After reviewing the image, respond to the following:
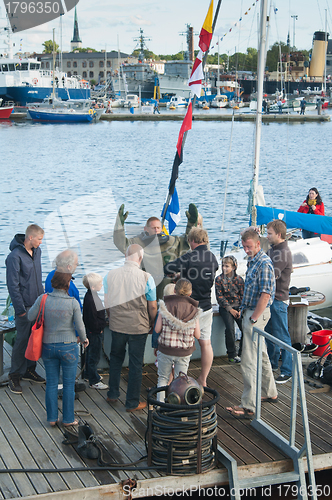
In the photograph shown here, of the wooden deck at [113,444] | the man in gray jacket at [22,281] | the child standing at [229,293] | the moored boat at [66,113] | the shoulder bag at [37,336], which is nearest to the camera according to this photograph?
the wooden deck at [113,444]

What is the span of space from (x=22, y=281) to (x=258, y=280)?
2.80m

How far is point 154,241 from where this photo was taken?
7504mm

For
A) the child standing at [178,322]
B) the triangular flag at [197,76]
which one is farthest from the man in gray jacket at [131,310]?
the triangular flag at [197,76]

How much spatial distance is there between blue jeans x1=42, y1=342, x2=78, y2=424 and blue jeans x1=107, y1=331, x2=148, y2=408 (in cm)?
59

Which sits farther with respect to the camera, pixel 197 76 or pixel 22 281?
pixel 197 76

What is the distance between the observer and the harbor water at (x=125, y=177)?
2430 centimetres

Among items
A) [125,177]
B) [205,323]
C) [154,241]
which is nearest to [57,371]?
[205,323]

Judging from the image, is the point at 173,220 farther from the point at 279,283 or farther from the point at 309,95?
the point at 309,95

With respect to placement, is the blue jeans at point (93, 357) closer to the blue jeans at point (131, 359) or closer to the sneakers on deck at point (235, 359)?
the blue jeans at point (131, 359)

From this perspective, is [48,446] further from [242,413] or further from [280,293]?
[280,293]

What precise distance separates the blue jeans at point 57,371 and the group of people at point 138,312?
0.03 feet

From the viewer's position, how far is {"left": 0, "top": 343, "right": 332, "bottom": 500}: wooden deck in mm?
5188

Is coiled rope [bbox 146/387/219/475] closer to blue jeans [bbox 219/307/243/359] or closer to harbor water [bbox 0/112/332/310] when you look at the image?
blue jeans [bbox 219/307/243/359]

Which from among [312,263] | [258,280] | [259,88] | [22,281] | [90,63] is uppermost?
[90,63]
